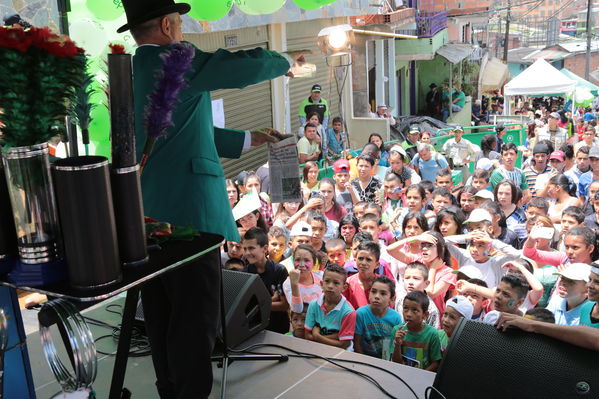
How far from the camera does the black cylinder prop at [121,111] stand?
65.7 inches

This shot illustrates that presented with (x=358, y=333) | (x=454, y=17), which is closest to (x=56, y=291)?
(x=358, y=333)

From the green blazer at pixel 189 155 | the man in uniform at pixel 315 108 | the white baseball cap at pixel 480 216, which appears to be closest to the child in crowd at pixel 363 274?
the white baseball cap at pixel 480 216

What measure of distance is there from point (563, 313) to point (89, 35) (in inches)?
147

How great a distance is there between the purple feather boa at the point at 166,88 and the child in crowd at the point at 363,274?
106 inches

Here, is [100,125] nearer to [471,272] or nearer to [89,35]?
[89,35]

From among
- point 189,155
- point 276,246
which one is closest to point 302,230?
point 276,246

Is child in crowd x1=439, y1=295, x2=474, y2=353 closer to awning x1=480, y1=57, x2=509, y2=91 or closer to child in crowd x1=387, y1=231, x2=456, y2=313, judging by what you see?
child in crowd x1=387, y1=231, x2=456, y2=313

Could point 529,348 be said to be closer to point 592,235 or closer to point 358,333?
point 358,333

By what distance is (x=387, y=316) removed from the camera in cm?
377

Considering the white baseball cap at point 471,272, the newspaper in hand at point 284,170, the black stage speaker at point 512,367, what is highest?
the newspaper in hand at point 284,170

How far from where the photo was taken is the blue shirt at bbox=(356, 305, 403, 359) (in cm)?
372

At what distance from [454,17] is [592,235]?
21930mm

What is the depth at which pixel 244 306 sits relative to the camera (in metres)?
3.20

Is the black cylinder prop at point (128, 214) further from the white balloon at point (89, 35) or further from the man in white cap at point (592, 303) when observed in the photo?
the white balloon at point (89, 35)
